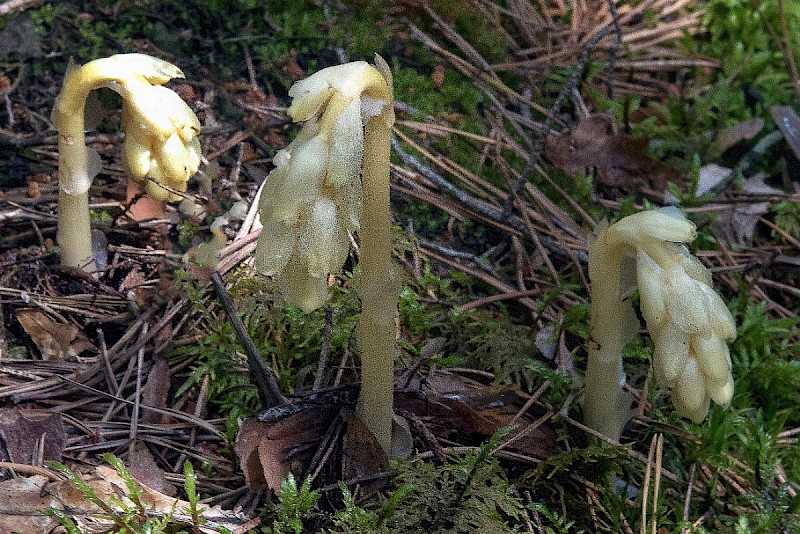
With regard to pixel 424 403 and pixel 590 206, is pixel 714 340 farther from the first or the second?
pixel 590 206

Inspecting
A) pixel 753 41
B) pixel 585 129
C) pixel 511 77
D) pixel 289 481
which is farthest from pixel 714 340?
pixel 753 41

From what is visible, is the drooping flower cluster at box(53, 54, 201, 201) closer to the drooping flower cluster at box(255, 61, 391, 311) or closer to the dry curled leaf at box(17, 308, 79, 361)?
the dry curled leaf at box(17, 308, 79, 361)

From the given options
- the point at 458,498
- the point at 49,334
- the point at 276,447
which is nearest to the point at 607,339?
the point at 458,498

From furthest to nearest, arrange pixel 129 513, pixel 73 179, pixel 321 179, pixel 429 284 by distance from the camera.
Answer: pixel 429 284
pixel 73 179
pixel 129 513
pixel 321 179

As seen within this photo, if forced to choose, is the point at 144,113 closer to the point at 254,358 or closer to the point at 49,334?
the point at 49,334

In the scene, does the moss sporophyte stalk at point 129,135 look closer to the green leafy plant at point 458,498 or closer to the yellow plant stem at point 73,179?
the yellow plant stem at point 73,179

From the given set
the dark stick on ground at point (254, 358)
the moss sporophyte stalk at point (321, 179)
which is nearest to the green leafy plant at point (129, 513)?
the dark stick on ground at point (254, 358)

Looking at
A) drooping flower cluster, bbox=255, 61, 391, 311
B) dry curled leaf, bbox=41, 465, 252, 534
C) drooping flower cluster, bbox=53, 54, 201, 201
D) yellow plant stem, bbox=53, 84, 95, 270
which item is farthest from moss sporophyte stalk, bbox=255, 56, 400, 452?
yellow plant stem, bbox=53, 84, 95, 270

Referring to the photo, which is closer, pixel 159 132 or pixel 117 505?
pixel 117 505
